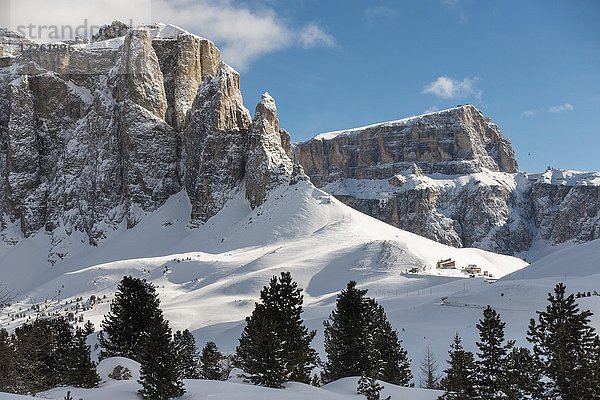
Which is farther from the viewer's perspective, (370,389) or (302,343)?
(302,343)

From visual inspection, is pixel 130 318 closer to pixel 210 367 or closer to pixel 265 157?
pixel 210 367

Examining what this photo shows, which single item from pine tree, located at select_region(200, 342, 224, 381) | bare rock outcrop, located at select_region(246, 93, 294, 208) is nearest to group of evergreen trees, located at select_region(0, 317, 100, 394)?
pine tree, located at select_region(200, 342, 224, 381)

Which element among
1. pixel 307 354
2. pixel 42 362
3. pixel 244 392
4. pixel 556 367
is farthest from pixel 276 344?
pixel 556 367

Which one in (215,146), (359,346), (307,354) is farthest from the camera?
(215,146)

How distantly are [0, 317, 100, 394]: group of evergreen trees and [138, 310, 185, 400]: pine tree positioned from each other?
442cm

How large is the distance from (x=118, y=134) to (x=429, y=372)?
144m

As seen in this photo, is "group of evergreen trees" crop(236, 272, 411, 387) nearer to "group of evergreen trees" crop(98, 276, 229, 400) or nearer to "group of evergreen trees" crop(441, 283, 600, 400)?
"group of evergreen trees" crop(98, 276, 229, 400)

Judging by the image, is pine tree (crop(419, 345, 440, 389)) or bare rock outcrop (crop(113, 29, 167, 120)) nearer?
pine tree (crop(419, 345, 440, 389))

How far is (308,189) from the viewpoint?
12631 cm

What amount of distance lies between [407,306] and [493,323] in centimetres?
3116

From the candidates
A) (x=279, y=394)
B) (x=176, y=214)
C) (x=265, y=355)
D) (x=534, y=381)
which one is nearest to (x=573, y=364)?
(x=534, y=381)

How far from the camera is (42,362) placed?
2844 centimetres

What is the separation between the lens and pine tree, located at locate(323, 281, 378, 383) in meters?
34.8

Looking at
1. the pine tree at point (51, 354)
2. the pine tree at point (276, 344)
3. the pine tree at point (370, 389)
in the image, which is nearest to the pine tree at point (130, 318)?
the pine tree at point (51, 354)
